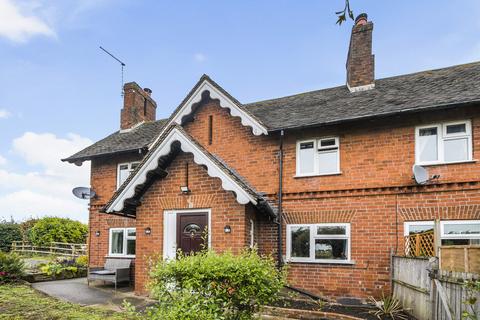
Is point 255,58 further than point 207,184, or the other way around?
point 255,58

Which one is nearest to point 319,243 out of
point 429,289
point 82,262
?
point 429,289

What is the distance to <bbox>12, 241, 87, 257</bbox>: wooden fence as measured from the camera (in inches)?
991

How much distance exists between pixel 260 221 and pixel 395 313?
15.1 feet

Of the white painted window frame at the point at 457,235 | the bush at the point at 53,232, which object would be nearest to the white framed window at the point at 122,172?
the white painted window frame at the point at 457,235

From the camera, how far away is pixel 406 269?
29.2ft

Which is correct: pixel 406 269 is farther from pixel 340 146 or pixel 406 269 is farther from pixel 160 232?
pixel 160 232

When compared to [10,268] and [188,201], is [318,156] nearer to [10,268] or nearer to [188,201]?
[188,201]

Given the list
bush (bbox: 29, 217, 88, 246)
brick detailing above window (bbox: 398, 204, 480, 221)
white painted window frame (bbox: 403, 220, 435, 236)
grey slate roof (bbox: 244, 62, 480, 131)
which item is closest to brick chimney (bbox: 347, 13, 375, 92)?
grey slate roof (bbox: 244, 62, 480, 131)

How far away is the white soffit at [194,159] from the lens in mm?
9836

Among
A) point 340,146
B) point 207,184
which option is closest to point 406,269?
point 340,146

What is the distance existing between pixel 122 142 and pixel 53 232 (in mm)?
15474

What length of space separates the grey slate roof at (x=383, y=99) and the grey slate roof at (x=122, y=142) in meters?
4.73

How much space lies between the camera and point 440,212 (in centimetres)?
1014

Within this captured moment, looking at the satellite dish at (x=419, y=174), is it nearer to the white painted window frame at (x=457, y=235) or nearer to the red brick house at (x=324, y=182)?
the red brick house at (x=324, y=182)
